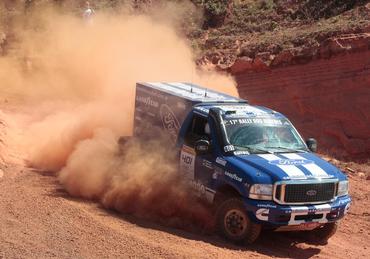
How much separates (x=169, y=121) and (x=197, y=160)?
1386mm

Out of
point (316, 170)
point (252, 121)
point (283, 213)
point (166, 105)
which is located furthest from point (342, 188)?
point (166, 105)

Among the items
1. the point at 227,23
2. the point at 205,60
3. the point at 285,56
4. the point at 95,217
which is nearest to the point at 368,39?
the point at 285,56

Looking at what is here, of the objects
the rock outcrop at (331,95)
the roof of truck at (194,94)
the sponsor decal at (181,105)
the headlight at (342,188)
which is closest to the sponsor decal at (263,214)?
the headlight at (342,188)

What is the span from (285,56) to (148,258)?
41.2 ft

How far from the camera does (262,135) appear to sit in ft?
31.2

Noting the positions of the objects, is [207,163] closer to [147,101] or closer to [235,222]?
[235,222]

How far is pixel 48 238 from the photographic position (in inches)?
316

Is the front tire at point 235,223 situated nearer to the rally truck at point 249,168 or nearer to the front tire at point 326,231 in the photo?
the rally truck at point 249,168

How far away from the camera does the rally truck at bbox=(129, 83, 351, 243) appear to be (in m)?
8.37

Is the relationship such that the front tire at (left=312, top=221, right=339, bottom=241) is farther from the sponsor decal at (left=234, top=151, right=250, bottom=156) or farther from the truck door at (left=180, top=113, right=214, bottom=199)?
the truck door at (left=180, top=113, right=214, bottom=199)

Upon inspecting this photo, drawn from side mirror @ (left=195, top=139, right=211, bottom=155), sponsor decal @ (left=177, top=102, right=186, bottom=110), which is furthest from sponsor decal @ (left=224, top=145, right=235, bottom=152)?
sponsor decal @ (left=177, top=102, right=186, bottom=110)

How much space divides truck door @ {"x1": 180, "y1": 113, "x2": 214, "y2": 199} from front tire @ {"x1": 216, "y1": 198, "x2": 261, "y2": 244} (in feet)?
1.83

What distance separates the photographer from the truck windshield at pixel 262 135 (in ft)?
30.6

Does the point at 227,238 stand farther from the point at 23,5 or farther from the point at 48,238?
the point at 23,5
